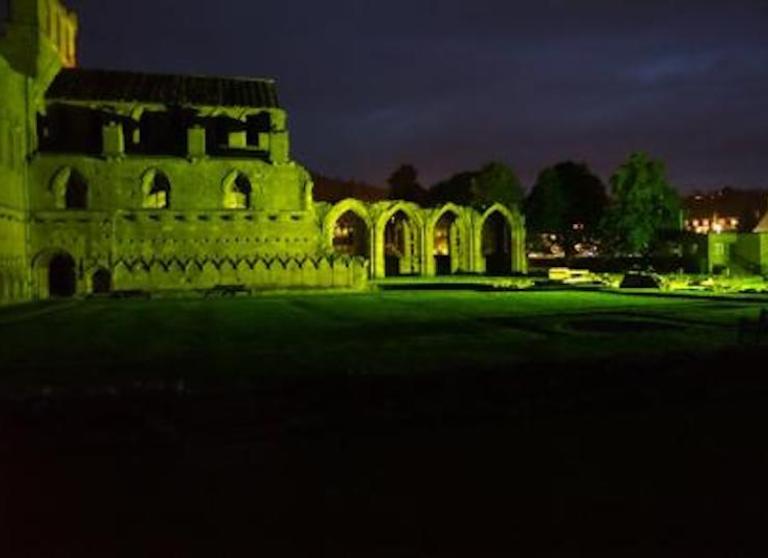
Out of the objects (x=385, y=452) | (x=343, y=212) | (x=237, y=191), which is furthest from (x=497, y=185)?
(x=385, y=452)

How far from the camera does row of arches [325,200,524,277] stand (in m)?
61.2

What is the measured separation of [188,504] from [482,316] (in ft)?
64.0

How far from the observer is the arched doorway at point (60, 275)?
145 feet

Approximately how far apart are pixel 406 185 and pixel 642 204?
39.7 metres

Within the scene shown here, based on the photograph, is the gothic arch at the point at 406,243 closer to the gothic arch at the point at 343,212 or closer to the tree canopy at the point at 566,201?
the gothic arch at the point at 343,212

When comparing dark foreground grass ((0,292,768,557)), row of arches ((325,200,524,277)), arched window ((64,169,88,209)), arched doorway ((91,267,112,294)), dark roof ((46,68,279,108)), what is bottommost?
dark foreground grass ((0,292,768,557))

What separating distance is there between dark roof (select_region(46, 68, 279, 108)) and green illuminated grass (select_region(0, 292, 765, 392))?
60.8 ft

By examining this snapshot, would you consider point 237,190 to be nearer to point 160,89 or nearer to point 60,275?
point 160,89

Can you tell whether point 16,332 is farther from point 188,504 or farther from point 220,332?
point 188,504

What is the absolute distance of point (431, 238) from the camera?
63125 mm

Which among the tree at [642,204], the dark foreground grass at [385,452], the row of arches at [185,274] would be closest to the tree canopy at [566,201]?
the tree at [642,204]

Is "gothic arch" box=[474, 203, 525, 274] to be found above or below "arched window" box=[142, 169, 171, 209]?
below

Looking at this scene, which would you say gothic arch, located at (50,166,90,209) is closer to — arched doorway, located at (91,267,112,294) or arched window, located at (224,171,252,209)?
arched doorway, located at (91,267,112,294)

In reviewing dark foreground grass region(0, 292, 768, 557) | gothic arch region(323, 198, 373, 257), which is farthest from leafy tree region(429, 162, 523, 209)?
dark foreground grass region(0, 292, 768, 557)
